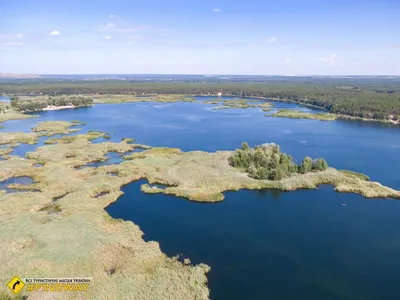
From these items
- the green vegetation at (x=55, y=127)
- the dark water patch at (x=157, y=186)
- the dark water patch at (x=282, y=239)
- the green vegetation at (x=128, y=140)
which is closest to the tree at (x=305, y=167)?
the dark water patch at (x=282, y=239)

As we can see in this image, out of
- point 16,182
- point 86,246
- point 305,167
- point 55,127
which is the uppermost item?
point 305,167

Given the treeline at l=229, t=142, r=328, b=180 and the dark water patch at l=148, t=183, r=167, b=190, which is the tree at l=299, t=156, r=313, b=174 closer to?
the treeline at l=229, t=142, r=328, b=180

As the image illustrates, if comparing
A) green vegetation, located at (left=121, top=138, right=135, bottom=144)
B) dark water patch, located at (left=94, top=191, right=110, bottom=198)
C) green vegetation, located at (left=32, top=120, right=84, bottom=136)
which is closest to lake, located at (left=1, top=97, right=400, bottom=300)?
dark water patch, located at (left=94, top=191, right=110, bottom=198)

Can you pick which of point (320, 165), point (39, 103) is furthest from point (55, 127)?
point (320, 165)

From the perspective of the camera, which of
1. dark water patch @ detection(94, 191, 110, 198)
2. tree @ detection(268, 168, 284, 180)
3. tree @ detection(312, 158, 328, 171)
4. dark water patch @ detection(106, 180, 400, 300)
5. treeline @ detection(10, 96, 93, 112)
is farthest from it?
treeline @ detection(10, 96, 93, 112)

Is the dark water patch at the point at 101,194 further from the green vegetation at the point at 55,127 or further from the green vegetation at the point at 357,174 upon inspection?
the green vegetation at the point at 55,127

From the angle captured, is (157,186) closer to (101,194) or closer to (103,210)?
(101,194)
